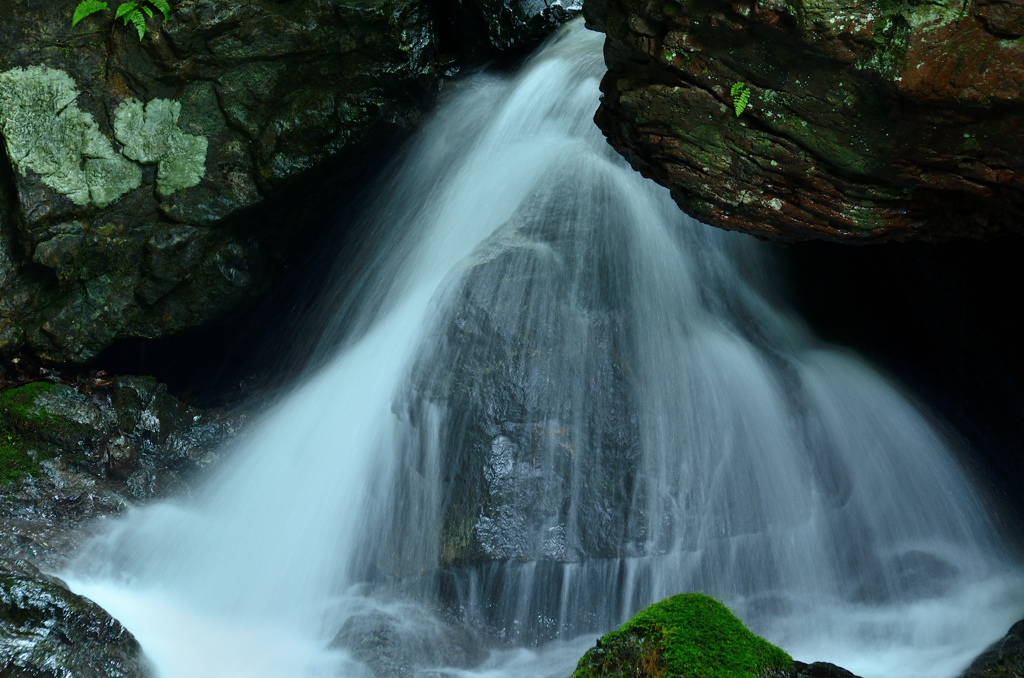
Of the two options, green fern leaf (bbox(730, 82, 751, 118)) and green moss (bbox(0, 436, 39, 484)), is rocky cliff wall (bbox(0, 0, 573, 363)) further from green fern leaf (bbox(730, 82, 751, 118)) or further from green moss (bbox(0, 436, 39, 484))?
green fern leaf (bbox(730, 82, 751, 118))

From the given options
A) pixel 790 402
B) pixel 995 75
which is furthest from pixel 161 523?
pixel 995 75

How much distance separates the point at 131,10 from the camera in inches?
270

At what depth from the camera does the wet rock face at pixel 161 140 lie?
688cm

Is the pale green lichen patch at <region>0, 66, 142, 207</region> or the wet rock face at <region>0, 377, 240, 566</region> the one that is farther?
the pale green lichen patch at <region>0, 66, 142, 207</region>

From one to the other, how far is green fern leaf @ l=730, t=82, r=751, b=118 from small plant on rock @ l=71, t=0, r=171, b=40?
5583 mm

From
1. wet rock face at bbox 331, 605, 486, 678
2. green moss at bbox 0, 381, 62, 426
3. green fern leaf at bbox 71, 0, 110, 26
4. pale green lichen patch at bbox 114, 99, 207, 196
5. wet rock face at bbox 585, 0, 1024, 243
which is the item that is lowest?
wet rock face at bbox 331, 605, 486, 678

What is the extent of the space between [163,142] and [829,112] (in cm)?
633

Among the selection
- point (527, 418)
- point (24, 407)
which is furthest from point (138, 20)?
point (527, 418)

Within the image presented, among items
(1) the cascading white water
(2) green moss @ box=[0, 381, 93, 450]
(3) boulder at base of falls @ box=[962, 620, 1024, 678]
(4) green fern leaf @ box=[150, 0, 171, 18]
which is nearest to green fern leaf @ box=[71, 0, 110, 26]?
(4) green fern leaf @ box=[150, 0, 171, 18]

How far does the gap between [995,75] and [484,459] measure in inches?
166

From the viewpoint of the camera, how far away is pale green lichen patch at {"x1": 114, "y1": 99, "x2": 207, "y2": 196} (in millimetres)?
7168

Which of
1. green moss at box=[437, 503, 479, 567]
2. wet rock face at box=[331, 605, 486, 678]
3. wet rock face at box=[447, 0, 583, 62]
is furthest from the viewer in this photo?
wet rock face at box=[447, 0, 583, 62]

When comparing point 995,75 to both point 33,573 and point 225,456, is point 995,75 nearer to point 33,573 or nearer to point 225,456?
point 33,573

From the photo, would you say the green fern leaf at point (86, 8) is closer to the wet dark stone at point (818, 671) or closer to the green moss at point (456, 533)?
the green moss at point (456, 533)
